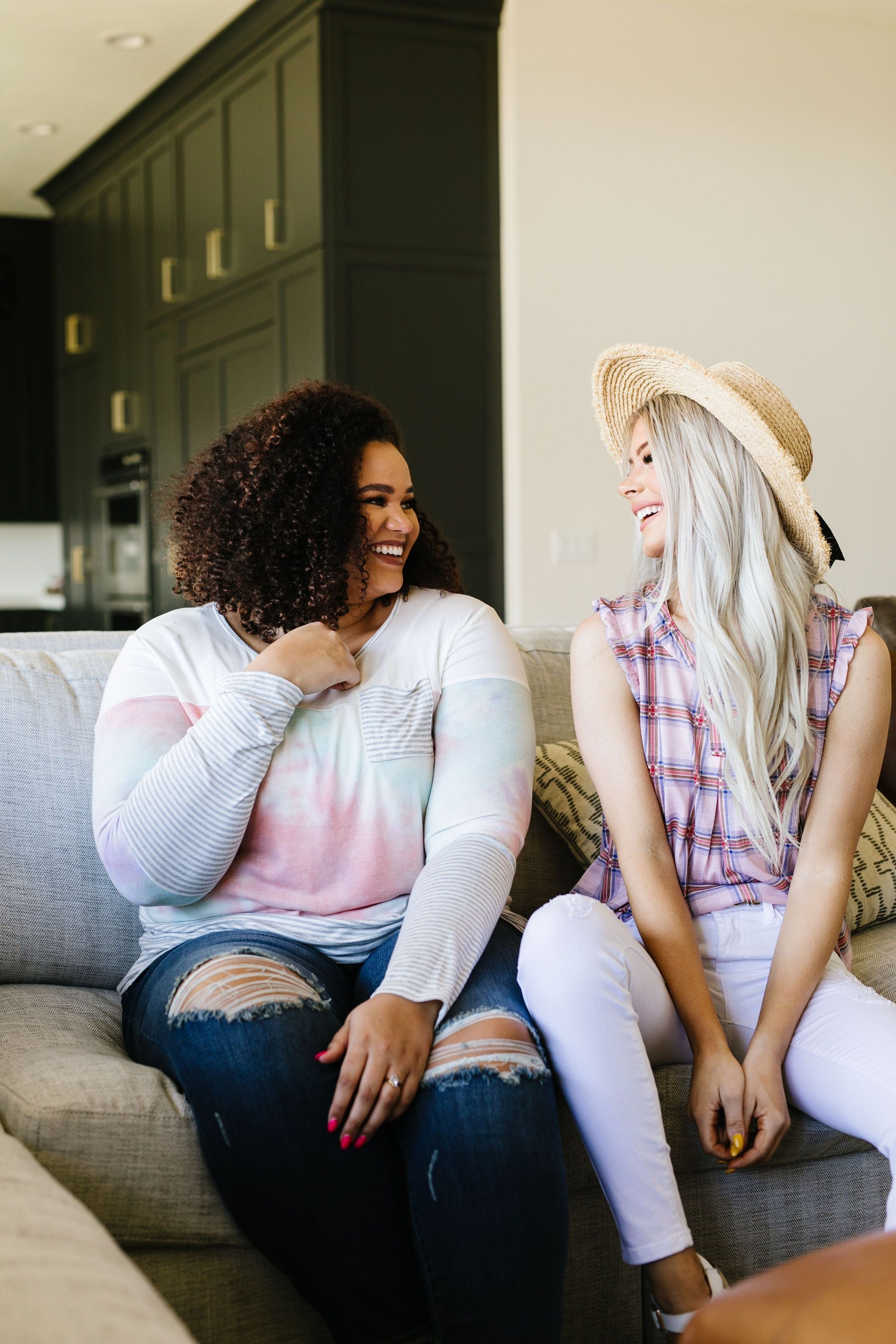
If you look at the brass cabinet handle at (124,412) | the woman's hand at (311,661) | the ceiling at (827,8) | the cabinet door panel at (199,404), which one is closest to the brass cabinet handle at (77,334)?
the brass cabinet handle at (124,412)

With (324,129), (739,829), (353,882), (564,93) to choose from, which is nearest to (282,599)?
(353,882)

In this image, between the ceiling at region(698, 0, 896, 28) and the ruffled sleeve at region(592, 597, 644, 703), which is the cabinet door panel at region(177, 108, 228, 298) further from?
the ruffled sleeve at region(592, 597, 644, 703)

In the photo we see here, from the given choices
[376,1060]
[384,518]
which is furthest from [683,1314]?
[384,518]

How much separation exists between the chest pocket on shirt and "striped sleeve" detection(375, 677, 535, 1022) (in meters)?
0.02

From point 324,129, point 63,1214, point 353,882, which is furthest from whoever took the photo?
point 324,129

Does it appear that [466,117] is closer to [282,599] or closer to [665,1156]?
[282,599]

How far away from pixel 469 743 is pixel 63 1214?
2.14 ft

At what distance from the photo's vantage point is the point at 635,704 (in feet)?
4.69

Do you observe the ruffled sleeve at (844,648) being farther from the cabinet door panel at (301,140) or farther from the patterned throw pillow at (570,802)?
the cabinet door panel at (301,140)

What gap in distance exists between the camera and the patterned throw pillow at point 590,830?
1.66 meters

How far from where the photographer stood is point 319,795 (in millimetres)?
1331

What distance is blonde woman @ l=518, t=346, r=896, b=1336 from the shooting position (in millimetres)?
1220

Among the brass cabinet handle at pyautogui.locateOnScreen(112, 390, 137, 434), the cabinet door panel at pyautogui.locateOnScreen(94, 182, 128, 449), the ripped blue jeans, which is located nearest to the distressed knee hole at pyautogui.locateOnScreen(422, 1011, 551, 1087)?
the ripped blue jeans

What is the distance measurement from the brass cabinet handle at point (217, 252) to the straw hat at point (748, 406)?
3102 millimetres
